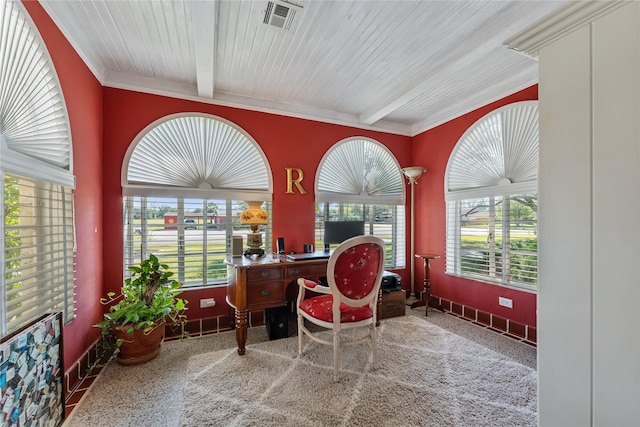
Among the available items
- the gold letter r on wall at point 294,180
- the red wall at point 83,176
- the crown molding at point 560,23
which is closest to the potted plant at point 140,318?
the red wall at point 83,176

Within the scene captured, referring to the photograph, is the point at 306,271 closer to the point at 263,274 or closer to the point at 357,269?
the point at 263,274

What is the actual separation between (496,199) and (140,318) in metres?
3.85

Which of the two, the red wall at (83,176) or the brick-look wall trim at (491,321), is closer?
the red wall at (83,176)

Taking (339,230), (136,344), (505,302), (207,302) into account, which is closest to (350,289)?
(339,230)

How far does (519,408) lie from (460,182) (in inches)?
98.3

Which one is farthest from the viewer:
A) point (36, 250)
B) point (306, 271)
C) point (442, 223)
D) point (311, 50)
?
point (442, 223)

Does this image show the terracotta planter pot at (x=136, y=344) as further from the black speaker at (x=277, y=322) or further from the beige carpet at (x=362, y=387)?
the black speaker at (x=277, y=322)

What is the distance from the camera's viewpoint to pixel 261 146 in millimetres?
3279

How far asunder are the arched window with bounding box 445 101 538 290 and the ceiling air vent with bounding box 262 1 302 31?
2454mm

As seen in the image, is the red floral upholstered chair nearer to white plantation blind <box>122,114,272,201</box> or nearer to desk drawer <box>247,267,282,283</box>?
desk drawer <box>247,267,282,283</box>

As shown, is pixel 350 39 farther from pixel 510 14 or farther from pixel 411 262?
pixel 411 262

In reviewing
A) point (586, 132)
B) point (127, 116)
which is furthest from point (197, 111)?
point (586, 132)

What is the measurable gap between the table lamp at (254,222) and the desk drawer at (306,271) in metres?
0.50

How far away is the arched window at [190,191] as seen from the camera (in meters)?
2.79
